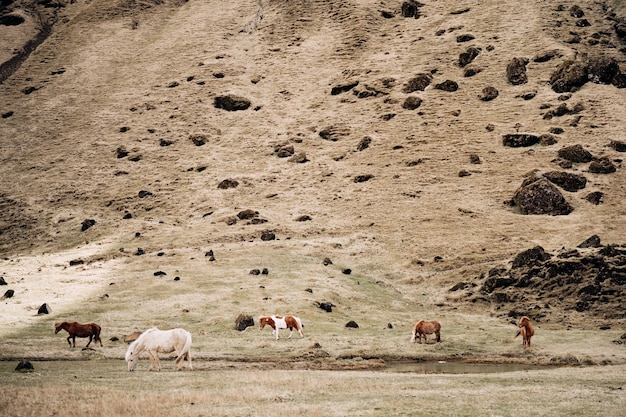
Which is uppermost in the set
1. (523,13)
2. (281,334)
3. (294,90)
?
(281,334)

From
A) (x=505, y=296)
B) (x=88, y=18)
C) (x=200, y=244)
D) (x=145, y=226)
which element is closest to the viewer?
(x=505, y=296)

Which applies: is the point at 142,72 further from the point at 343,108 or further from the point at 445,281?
the point at 445,281

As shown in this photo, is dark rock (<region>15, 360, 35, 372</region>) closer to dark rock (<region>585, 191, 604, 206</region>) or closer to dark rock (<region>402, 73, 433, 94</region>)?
dark rock (<region>585, 191, 604, 206</region>)

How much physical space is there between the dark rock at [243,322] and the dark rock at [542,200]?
42749 millimetres

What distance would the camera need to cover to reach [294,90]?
391ft

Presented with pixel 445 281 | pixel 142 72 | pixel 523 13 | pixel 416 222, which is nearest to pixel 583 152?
pixel 416 222

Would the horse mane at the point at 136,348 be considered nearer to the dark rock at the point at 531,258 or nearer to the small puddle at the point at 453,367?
the small puddle at the point at 453,367

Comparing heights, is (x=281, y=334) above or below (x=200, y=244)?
above

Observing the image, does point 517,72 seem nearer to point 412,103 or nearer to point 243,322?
point 412,103

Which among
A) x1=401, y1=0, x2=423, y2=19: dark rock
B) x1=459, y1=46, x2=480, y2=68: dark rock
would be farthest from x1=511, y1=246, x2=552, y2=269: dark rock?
x1=401, y1=0, x2=423, y2=19: dark rock

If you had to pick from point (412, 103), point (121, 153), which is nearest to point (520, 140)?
point (412, 103)

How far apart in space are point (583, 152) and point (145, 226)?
60.3 meters

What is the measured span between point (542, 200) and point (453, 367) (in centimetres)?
4602

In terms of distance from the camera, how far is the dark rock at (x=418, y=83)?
107 meters
